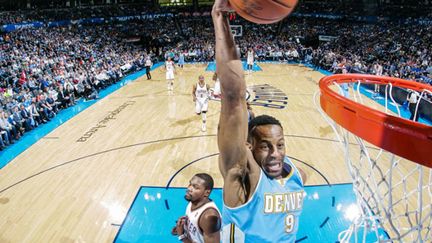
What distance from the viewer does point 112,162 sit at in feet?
23.3

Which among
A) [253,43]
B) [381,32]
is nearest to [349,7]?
[381,32]

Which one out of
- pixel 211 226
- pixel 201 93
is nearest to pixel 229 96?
pixel 211 226

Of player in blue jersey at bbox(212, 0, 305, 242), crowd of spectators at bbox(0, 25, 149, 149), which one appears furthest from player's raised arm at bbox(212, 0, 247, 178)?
crowd of spectators at bbox(0, 25, 149, 149)

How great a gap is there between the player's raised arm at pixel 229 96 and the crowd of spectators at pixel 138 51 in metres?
8.82

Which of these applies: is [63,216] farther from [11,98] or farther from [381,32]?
[381,32]

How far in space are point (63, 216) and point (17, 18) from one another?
25.7 metres

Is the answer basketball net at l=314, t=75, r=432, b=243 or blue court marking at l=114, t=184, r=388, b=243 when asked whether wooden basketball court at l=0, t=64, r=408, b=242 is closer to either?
blue court marking at l=114, t=184, r=388, b=243

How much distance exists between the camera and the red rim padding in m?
1.52

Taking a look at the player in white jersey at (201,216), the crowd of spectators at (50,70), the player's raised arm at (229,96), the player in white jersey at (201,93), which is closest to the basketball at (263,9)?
the player's raised arm at (229,96)

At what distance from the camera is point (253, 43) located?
2588 centimetres

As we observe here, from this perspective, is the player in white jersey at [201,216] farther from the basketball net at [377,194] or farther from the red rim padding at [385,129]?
the red rim padding at [385,129]

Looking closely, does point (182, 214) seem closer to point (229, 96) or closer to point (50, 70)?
point (229, 96)

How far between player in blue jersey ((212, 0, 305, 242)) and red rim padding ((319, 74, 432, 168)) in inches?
19.3

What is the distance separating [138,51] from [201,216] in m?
22.2
